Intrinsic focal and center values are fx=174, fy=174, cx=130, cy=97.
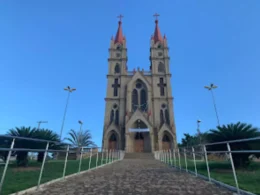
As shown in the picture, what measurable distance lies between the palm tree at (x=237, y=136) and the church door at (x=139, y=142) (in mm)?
18240

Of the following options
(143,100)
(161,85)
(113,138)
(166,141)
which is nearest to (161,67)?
(161,85)

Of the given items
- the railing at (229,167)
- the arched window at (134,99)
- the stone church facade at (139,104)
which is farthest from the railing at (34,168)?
the arched window at (134,99)

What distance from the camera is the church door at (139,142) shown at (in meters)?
28.1

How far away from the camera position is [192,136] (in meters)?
40.6

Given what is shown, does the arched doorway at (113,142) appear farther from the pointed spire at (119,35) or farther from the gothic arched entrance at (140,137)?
the pointed spire at (119,35)

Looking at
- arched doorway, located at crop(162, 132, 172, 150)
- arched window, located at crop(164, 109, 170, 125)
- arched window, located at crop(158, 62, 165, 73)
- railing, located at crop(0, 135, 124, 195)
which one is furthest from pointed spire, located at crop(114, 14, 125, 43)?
railing, located at crop(0, 135, 124, 195)

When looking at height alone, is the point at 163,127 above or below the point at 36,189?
above

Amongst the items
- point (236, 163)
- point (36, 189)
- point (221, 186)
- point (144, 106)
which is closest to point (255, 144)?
point (236, 163)

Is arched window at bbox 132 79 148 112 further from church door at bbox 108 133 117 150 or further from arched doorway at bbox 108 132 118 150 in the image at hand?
church door at bbox 108 133 117 150

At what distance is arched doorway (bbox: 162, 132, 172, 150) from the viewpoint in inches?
1121

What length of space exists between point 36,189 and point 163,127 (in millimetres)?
26036

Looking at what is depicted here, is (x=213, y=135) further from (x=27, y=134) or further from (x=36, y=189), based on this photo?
(x=27, y=134)

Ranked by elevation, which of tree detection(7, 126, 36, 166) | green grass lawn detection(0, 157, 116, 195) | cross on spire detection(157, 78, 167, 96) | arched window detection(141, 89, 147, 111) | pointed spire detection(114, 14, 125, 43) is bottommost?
green grass lawn detection(0, 157, 116, 195)

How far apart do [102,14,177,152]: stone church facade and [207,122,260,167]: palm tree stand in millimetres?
17246
